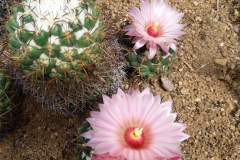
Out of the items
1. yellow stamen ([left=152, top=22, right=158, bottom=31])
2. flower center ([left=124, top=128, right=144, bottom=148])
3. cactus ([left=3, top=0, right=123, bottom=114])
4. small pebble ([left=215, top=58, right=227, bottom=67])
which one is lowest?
flower center ([left=124, top=128, right=144, bottom=148])

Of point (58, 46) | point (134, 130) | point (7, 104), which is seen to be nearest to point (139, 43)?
point (58, 46)

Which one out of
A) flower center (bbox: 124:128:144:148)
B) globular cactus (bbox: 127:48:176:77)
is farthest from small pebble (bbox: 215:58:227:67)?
flower center (bbox: 124:128:144:148)

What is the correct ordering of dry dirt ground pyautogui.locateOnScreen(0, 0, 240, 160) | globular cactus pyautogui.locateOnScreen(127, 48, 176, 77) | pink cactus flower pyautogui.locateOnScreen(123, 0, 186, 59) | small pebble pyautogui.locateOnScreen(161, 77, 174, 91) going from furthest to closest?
small pebble pyautogui.locateOnScreen(161, 77, 174, 91) < dry dirt ground pyautogui.locateOnScreen(0, 0, 240, 160) < globular cactus pyautogui.locateOnScreen(127, 48, 176, 77) < pink cactus flower pyautogui.locateOnScreen(123, 0, 186, 59)

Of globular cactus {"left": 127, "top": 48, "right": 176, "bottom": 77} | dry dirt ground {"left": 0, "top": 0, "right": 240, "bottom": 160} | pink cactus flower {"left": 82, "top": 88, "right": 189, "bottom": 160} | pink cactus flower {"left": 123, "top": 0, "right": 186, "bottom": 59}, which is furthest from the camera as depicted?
dry dirt ground {"left": 0, "top": 0, "right": 240, "bottom": 160}

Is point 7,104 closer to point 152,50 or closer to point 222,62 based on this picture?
point 152,50

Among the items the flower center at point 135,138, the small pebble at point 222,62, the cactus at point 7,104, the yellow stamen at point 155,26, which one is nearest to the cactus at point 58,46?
the cactus at point 7,104

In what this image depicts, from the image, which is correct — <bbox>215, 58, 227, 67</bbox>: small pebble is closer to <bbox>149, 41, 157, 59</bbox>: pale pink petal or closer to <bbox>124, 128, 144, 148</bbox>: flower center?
<bbox>149, 41, 157, 59</bbox>: pale pink petal

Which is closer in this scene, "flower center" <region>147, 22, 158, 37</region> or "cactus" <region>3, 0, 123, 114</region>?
"cactus" <region>3, 0, 123, 114</region>
